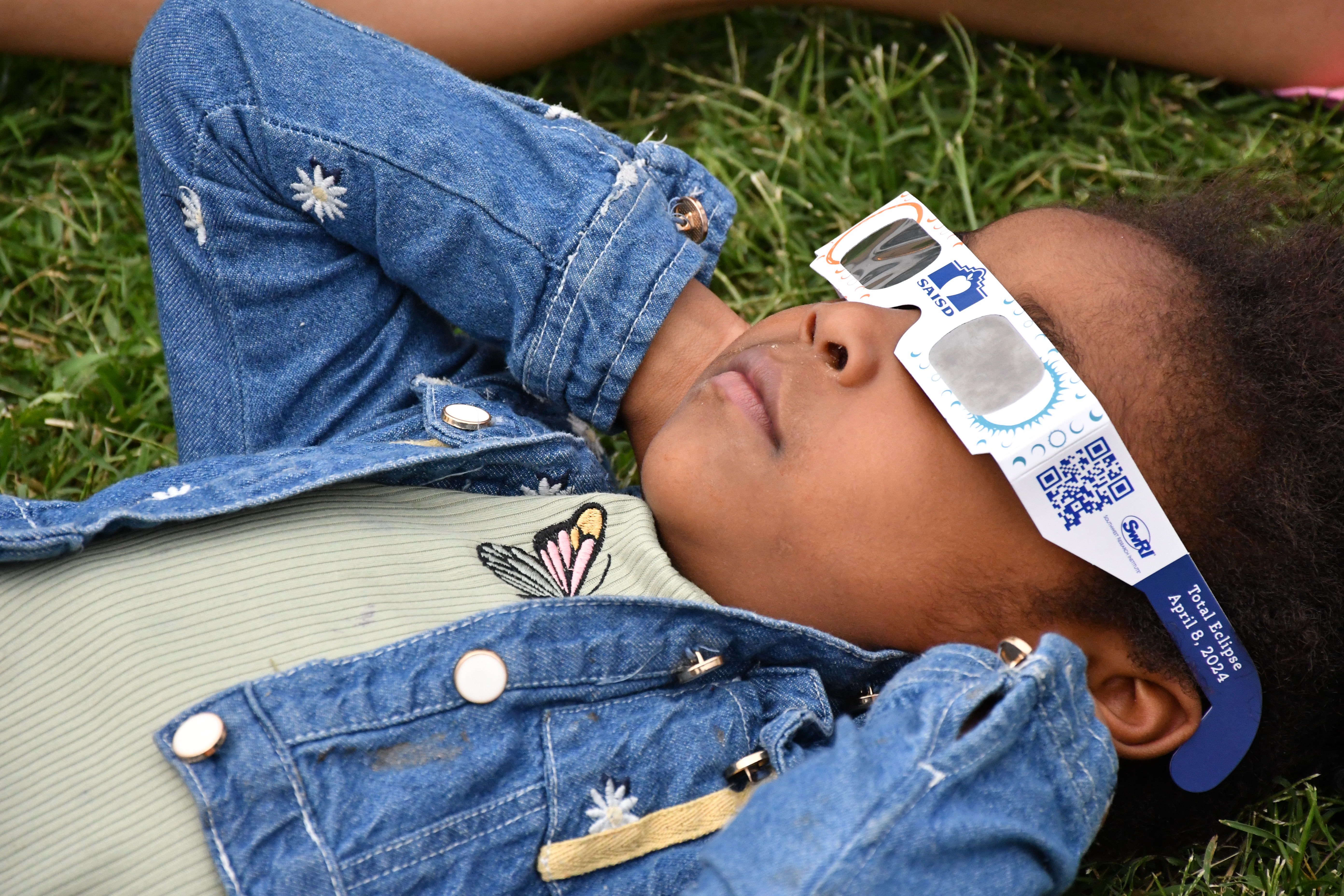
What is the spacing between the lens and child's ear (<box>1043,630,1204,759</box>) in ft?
5.51

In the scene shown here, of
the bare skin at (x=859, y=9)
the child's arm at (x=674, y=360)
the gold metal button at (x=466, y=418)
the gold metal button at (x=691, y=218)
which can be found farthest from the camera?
the bare skin at (x=859, y=9)

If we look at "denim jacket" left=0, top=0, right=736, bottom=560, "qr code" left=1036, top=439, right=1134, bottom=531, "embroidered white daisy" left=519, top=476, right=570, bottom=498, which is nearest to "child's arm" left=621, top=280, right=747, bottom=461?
"denim jacket" left=0, top=0, right=736, bottom=560

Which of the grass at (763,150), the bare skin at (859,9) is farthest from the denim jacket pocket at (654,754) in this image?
the bare skin at (859,9)

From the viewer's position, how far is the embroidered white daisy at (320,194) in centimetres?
195

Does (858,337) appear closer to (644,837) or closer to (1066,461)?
(1066,461)

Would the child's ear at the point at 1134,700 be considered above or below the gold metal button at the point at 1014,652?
below

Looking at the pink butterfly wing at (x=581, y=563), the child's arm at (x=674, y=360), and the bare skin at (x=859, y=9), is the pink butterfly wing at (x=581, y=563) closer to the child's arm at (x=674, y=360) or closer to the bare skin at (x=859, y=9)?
the child's arm at (x=674, y=360)

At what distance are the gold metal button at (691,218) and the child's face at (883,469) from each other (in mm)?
418

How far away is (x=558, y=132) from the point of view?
79.9 inches

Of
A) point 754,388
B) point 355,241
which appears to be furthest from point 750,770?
point 355,241

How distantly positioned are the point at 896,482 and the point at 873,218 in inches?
21.8

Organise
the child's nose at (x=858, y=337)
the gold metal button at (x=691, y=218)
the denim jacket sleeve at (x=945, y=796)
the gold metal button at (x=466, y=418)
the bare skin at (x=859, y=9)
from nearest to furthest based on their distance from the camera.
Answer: the denim jacket sleeve at (x=945, y=796) → the child's nose at (x=858, y=337) → the gold metal button at (x=466, y=418) → the gold metal button at (x=691, y=218) → the bare skin at (x=859, y=9)

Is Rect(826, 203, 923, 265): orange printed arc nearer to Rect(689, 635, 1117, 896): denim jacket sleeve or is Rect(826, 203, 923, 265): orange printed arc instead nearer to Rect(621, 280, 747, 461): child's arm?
Rect(621, 280, 747, 461): child's arm

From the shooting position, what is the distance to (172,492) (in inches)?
66.4
